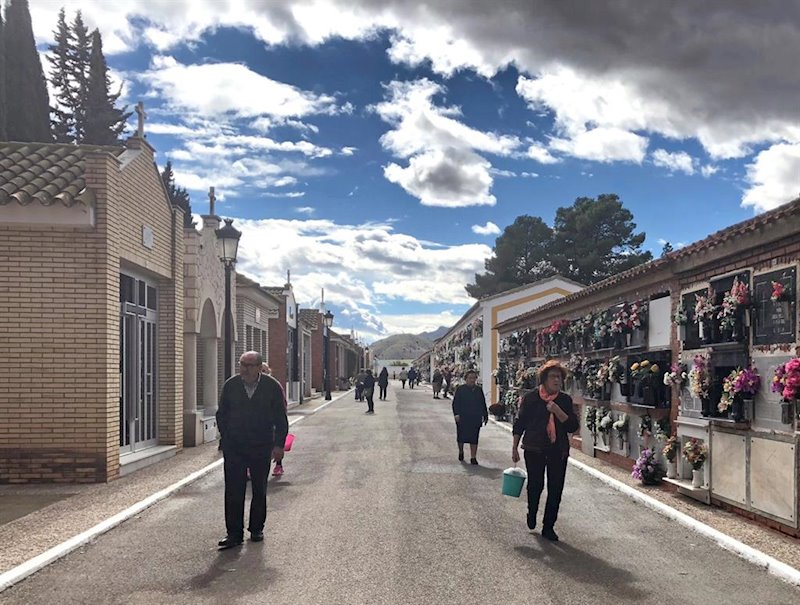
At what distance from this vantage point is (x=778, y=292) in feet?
24.9

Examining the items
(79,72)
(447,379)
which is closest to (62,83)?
(79,72)

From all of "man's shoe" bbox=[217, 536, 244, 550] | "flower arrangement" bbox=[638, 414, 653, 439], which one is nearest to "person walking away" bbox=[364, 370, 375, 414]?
"flower arrangement" bbox=[638, 414, 653, 439]

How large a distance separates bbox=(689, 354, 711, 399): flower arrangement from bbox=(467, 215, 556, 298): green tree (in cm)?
5256

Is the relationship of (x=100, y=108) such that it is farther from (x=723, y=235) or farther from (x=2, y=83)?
(x=723, y=235)

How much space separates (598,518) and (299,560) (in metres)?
3.68

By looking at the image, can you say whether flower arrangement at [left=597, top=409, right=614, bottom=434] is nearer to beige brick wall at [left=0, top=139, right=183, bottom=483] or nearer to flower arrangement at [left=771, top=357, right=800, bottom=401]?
flower arrangement at [left=771, top=357, right=800, bottom=401]

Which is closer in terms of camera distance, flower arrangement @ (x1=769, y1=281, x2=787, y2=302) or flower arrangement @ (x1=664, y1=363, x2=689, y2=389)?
flower arrangement @ (x1=769, y1=281, x2=787, y2=302)

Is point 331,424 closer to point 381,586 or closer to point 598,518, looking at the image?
→ point 598,518

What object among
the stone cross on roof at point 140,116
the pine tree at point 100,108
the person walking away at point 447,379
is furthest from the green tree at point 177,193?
the stone cross on roof at point 140,116

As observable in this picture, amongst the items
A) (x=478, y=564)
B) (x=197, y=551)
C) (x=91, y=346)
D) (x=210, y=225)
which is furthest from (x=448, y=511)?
(x=210, y=225)

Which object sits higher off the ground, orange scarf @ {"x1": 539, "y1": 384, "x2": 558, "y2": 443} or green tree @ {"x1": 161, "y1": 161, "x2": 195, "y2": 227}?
green tree @ {"x1": 161, "y1": 161, "x2": 195, "y2": 227}

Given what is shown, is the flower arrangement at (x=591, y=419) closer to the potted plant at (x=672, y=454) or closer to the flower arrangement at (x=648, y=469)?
the flower arrangement at (x=648, y=469)

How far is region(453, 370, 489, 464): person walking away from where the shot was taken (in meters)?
13.1

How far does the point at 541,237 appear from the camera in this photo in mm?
63469
